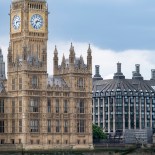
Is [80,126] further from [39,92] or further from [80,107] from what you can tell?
[39,92]

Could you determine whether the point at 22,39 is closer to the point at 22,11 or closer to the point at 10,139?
the point at 22,11

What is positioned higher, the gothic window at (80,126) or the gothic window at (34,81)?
the gothic window at (34,81)

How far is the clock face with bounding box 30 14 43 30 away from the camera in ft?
544

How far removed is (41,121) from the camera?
161 metres

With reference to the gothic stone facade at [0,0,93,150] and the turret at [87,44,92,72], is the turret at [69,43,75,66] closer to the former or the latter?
the gothic stone facade at [0,0,93,150]

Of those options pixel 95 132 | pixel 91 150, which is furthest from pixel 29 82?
pixel 95 132

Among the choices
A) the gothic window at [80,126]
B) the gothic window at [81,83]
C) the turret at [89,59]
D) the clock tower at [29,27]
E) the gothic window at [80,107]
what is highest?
the clock tower at [29,27]

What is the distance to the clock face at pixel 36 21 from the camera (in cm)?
16575

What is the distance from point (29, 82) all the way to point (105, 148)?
17585 millimetres

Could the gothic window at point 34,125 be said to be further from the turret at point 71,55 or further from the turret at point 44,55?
the turret at point 71,55

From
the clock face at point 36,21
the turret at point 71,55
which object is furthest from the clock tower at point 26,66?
the turret at point 71,55

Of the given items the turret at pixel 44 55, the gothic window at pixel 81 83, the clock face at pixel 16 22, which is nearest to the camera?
the turret at pixel 44 55

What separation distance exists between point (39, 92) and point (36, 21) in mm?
13140

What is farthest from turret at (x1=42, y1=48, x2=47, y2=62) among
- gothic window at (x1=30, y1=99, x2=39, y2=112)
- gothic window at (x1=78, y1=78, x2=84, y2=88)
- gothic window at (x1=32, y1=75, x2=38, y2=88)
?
gothic window at (x1=78, y1=78, x2=84, y2=88)
